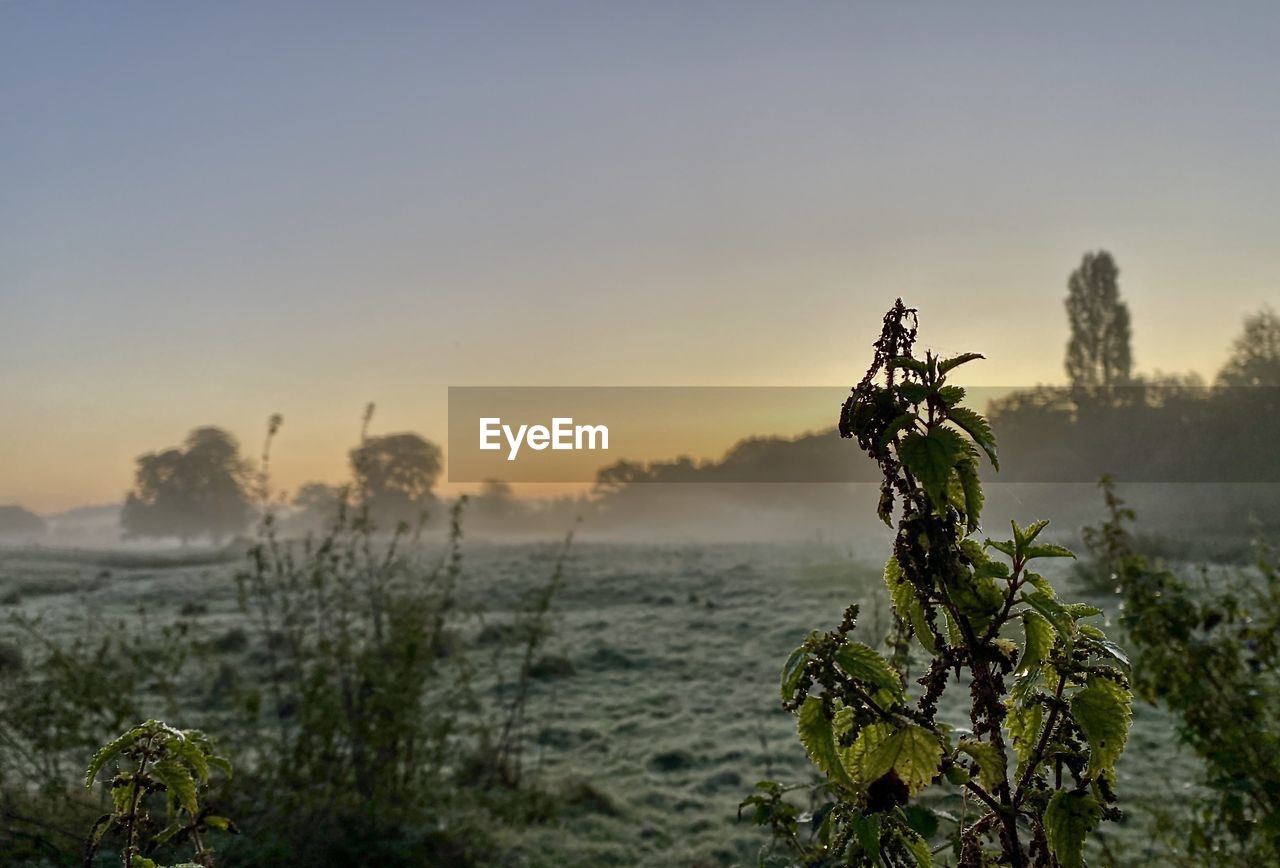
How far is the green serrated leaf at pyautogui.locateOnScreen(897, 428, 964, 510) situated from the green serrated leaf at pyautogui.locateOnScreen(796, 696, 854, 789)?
32 centimetres

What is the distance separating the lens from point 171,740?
1461mm

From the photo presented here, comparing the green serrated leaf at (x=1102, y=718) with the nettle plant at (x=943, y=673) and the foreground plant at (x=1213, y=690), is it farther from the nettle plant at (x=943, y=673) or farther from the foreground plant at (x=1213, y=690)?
the foreground plant at (x=1213, y=690)

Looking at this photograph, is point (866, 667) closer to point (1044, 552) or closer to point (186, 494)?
point (1044, 552)

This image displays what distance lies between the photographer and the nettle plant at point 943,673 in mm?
1092

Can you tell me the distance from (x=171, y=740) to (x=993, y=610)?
1361 mm

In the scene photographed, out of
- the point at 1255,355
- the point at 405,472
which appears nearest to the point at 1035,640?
the point at 1255,355

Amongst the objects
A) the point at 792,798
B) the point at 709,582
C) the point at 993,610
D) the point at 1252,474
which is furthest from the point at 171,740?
the point at 1252,474

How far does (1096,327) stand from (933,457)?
42265mm

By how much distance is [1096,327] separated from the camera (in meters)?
37.9

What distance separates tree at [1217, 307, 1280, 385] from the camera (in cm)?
3278

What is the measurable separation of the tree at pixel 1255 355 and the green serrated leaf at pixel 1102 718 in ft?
126

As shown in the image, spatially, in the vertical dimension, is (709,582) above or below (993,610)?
below

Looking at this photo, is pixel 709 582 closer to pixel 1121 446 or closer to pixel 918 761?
pixel 918 761

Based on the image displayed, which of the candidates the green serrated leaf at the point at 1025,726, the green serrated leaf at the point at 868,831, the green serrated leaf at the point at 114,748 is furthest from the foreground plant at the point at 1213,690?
the green serrated leaf at the point at 114,748
